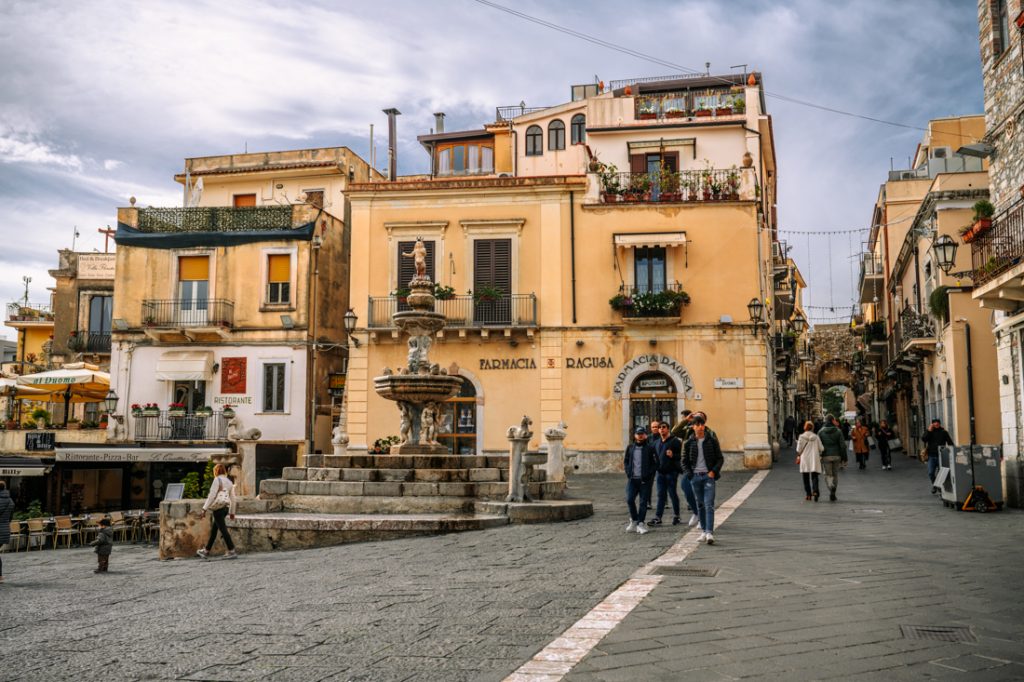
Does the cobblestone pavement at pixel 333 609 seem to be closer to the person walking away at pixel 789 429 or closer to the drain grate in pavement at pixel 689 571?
the drain grate in pavement at pixel 689 571

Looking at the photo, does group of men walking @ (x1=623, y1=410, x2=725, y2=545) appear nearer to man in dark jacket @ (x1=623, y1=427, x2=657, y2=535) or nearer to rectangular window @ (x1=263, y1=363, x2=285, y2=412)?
man in dark jacket @ (x1=623, y1=427, x2=657, y2=535)

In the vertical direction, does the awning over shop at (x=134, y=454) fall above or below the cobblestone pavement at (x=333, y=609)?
above

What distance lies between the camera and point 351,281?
2861cm

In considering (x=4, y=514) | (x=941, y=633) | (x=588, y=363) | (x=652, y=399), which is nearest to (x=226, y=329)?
(x=588, y=363)

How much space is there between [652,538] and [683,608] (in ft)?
14.5

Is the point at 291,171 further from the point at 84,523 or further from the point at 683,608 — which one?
the point at 683,608

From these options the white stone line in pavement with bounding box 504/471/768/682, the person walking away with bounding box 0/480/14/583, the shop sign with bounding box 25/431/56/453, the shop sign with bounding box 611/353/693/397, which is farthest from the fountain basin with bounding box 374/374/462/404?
the shop sign with bounding box 25/431/56/453

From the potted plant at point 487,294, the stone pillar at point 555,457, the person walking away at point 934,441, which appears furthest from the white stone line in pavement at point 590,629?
the potted plant at point 487,294

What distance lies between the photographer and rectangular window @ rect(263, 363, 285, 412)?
2964 centimetres

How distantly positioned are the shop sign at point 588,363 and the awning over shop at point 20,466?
48.2 feet

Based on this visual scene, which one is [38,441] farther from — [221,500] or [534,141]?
[534,141]

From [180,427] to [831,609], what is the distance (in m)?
25.5

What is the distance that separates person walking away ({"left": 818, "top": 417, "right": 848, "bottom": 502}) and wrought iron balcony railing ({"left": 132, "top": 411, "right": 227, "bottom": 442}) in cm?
1865

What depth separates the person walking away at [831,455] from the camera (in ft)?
54.5
